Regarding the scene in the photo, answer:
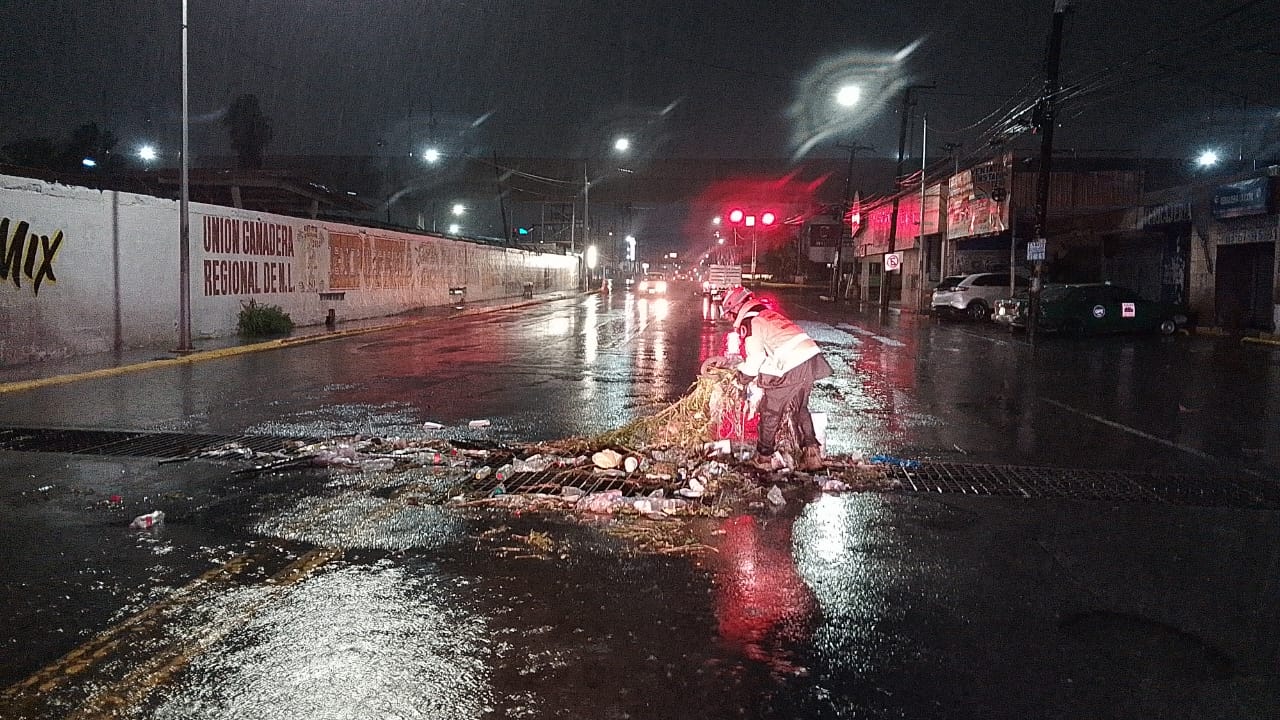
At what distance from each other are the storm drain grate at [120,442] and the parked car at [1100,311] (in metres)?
22.0

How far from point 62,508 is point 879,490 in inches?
245

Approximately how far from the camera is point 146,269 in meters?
19.3

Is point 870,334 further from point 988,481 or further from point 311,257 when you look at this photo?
point 988,481

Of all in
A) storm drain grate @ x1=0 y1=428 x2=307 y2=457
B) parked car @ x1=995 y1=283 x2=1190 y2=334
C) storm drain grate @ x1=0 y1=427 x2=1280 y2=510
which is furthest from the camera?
parked car @ x1=995 y1=283 x2=1190 y2=334

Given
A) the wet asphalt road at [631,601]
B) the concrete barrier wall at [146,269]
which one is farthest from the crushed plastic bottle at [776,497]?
the concrete barrier wall at [146,269]

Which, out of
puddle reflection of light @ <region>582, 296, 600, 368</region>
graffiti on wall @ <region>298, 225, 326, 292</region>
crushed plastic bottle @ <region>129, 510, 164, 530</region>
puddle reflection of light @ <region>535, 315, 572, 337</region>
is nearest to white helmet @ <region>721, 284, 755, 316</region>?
crushed plastic bottle @ <region>129, 510, 164, 530</region>

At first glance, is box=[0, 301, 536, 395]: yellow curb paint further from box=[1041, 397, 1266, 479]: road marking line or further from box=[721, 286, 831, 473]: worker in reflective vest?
box=[1041, 397, 1266, 479]: road marking line

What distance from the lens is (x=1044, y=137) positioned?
24.3 meters

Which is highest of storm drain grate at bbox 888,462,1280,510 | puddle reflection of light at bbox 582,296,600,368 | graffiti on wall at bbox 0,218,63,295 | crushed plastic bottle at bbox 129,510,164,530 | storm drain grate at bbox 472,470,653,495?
graffiti on wall at bbox 0,218,63,295

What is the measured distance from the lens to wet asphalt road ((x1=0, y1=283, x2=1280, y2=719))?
156 inches

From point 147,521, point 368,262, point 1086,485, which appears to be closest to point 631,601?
point 147,521

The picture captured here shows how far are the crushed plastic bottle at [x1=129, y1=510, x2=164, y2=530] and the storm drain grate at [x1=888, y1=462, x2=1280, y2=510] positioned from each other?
5664 mm

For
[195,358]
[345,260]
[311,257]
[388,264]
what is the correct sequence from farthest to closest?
[388,264], [345,260], [311,257], [195,358]

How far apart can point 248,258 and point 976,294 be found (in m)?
24.1
